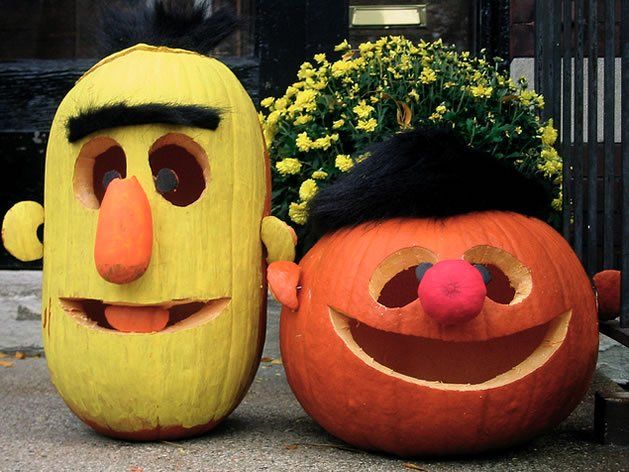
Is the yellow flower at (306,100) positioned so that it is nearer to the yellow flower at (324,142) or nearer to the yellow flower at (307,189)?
the yellow flower at (324,142)

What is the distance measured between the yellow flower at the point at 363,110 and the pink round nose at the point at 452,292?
106 centimetres

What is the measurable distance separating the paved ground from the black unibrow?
3.14 ft

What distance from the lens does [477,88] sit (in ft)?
10.8

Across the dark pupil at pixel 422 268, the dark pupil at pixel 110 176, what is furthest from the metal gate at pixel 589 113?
the dark pupil at pixel 110 176

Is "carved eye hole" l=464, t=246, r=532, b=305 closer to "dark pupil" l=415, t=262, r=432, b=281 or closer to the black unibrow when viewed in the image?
"dark pupil" l=415, t=262, r=432, b=281

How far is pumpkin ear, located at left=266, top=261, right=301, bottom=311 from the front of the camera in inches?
103

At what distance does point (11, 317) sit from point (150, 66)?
2291 mm

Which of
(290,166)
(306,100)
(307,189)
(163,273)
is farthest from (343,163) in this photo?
(163,273)

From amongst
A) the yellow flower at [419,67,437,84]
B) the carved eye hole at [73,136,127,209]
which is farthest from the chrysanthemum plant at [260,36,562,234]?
the carved eye hole at [73,136,127,209]

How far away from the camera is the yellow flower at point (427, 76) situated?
130 inches

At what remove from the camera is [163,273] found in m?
2.56

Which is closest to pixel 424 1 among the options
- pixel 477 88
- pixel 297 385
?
pixel 477 88

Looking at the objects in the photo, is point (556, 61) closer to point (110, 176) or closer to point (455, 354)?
point (455, 354)

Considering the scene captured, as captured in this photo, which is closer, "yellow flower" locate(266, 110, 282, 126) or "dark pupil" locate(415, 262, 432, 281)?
"dark pupil" locate(415, 262, 432, 281)
